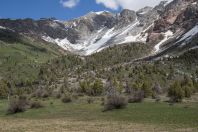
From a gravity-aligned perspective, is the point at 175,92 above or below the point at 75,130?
above

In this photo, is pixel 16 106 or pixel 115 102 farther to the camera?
pixel 16 106

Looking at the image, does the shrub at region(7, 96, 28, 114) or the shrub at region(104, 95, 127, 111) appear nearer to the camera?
the shrub at region(104, 95, 127, 111)

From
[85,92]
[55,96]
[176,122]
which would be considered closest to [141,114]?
[176,122]

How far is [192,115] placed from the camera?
65562mm

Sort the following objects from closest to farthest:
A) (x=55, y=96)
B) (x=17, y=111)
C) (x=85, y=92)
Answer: (x=17, y=111) < (x=55, y=96) < (x=85, y=92)

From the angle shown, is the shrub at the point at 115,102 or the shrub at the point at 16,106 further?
the shrub at the point at 16,106

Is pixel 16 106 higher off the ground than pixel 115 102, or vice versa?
pixel 115 102

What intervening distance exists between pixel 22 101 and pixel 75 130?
137ft

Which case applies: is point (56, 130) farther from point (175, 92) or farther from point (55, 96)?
point (55, 96)

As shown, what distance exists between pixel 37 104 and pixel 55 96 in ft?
160

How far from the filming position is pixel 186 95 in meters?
113

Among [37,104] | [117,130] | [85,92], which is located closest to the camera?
[117,130]

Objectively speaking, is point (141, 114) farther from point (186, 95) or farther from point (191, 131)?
point (186, 95)

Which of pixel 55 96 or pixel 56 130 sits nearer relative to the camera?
pixel 56 130
